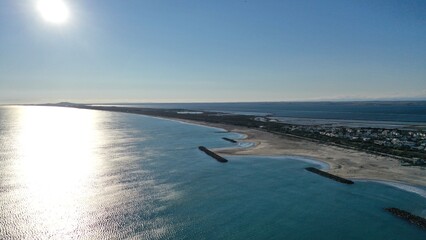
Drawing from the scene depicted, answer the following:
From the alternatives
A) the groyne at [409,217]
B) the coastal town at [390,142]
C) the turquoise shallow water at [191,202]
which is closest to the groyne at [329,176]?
the turquoise shallow water at [191,202]

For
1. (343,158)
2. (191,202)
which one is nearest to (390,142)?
(343,158)

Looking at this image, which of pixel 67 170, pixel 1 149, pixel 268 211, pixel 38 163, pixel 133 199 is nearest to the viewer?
pixel 268 211

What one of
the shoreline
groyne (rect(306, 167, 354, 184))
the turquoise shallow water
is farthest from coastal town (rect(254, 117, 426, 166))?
the turquoise shallow water

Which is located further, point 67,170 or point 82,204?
point 67,170

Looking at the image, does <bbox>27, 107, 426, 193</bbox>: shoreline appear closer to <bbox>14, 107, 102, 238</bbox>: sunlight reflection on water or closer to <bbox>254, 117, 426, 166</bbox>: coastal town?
<bbox>254, 117, 426, 166</bbox>: coastal town

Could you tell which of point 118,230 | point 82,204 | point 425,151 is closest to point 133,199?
point 82,204

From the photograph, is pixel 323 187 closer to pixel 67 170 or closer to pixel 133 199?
pixel 133 199

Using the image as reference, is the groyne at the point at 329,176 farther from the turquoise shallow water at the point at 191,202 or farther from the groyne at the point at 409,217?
the groyne at the point at 409,217

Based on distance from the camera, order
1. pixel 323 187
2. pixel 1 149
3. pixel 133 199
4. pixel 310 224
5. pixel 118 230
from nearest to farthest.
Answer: pixel 118 230
pixel 310 224
pixel 133 199
pixel 323 187
pixel 1 149
